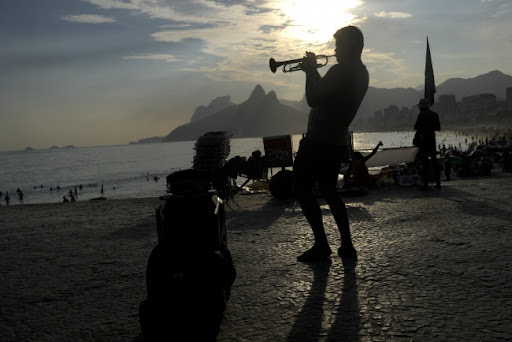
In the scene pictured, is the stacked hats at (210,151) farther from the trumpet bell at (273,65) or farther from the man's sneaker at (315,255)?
the man's sneaker at (315,255)

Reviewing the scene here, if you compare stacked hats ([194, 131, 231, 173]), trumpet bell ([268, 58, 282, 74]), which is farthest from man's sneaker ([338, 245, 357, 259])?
stacked hats ([194, 131, 231, 173])

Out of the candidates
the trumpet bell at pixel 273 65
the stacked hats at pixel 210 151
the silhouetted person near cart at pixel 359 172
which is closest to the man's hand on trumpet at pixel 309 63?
the trumpet bell at pixel 273 65

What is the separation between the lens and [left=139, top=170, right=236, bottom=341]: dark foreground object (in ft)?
7.68

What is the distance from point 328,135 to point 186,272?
228 centimetres

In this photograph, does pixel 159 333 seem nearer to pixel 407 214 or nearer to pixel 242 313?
pixel 242 313

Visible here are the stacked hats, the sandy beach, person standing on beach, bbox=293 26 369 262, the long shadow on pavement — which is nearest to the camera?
the long shadow on pavement

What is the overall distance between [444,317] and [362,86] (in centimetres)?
246

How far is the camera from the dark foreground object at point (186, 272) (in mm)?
2342

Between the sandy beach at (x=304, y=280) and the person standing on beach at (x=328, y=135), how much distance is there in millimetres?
390

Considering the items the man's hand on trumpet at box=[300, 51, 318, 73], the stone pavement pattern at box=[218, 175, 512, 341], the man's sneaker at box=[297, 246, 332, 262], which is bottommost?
the stone pavement pattern at box=[218, 175, 512, 341]

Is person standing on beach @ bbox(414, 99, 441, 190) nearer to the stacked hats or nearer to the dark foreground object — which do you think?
the dark foreground object

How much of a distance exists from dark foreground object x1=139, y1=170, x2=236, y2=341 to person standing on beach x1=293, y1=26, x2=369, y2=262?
158cm

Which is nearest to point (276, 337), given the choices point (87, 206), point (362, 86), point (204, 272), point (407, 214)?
point (204, 272)

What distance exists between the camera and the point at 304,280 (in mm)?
3566
